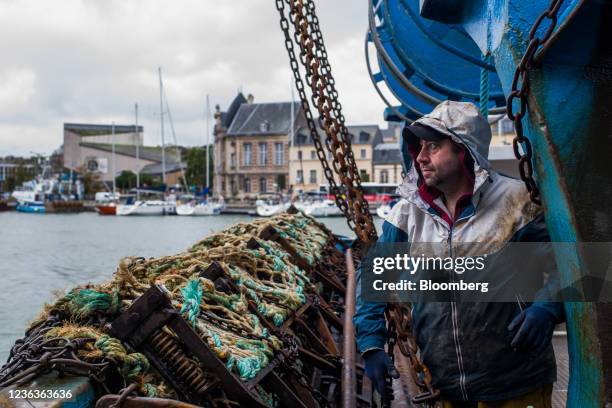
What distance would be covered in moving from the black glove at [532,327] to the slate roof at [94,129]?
3656 inches

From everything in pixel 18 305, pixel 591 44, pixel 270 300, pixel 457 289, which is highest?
pixel 591 44

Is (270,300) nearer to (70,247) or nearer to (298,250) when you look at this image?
(298,250)

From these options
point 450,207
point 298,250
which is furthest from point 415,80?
point 450,207

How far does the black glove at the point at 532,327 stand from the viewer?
190cm

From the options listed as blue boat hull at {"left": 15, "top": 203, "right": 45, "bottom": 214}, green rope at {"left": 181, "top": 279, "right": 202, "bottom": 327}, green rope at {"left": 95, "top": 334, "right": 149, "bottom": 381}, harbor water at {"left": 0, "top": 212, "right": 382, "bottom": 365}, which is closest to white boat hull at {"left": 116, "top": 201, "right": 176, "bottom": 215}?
harbor water at {"left": 0, "top": 212, "right": 382, "bottom": 365}

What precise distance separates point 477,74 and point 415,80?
134 cm

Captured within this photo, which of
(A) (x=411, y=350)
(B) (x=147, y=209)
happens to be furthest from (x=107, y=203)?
(A) (x=411, y=350)

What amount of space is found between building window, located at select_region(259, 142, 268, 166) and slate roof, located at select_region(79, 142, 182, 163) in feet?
91.0

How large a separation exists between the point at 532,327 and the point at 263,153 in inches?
2443

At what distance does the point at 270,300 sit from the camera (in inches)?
159

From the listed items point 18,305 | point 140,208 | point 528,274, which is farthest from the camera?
point 140,208

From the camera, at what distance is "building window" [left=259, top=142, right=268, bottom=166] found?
6312cm

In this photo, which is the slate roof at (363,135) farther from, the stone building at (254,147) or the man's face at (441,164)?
the man's face at (441,164)

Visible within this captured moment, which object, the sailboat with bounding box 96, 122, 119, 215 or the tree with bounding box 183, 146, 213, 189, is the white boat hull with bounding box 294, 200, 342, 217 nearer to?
the sailboat with bounding box 96, 122, 119, 215
